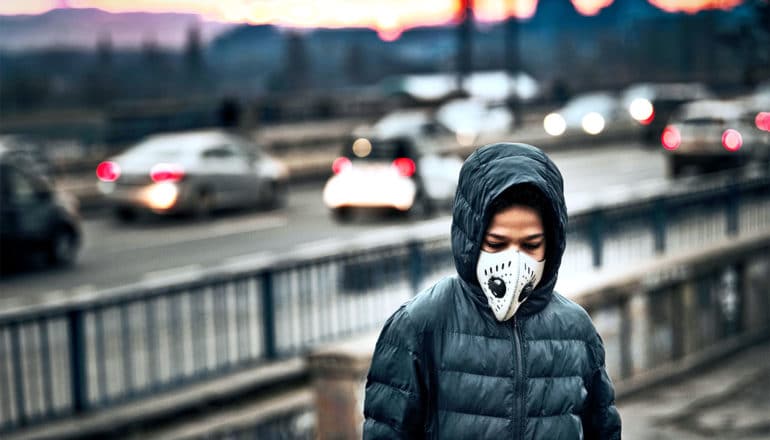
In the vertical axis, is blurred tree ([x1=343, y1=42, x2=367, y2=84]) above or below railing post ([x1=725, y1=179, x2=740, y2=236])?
below

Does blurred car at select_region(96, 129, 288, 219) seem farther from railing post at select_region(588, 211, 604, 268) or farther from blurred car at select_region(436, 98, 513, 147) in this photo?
blurred car at select_region(436, 98, 513, 147)

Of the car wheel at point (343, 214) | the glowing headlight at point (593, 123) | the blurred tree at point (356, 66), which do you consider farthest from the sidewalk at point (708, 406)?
the blurred tree at point (356, 66)

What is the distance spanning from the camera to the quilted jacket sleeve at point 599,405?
10.9 ft

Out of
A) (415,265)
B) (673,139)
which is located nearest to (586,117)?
(673,139)

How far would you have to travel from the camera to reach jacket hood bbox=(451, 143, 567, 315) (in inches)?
120

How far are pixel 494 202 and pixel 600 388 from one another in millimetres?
618

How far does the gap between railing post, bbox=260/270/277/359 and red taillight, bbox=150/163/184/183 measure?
14126 mm

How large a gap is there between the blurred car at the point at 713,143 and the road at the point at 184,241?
1133 millimetres

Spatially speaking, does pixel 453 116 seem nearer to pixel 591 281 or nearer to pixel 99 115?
pixel 99 115

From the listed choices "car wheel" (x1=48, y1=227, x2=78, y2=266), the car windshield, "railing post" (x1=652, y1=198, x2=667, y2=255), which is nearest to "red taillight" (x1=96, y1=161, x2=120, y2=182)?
the car windshield

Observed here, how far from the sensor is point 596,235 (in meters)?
11.8

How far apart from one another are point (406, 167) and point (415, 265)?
12654 mm

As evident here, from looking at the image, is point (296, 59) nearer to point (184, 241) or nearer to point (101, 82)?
point (101, 82)

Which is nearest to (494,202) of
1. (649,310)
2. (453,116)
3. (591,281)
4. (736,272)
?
(591,281)
